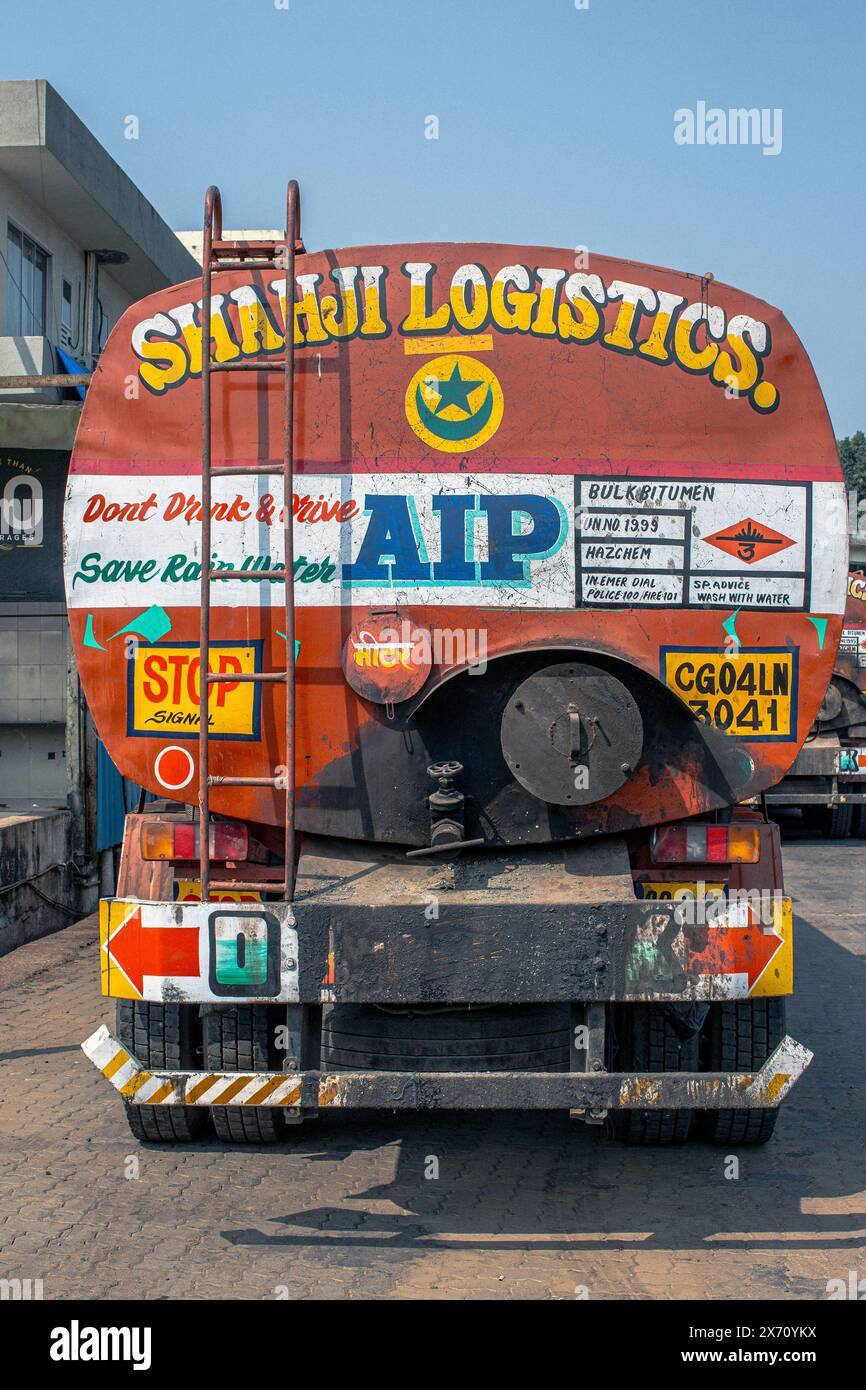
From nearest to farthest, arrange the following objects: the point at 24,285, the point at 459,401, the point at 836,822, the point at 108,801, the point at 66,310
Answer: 1. the point at 459,401
2. the point at 108,801
3. the point at 24,285
4. the point at 66,310
5. the point at 836,822

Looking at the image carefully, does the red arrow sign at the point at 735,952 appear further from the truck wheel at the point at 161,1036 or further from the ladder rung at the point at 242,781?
the truck wheel at the point at 161,1036

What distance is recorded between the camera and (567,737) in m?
4.23

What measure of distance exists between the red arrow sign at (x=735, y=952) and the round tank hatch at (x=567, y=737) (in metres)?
0.60

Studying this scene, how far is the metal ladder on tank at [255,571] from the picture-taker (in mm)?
4227

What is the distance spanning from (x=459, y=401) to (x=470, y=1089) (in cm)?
231

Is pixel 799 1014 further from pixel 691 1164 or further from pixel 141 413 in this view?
pixel 141 413

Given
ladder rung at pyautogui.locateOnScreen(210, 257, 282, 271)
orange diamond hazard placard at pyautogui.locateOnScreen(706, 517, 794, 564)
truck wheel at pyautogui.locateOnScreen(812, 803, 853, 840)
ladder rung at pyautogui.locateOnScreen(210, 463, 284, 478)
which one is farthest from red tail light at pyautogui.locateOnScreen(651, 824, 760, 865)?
truck wheel at pyautogui.locateOnScreen(812, 803, 853, 840)

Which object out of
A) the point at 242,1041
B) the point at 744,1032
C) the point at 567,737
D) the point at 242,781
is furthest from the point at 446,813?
the point at 744,1032

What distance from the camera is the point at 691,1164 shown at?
496 cm

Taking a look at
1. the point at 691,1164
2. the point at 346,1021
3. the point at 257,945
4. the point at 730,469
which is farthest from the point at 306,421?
the point at 691,1164

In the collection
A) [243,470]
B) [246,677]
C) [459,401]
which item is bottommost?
[246,677]

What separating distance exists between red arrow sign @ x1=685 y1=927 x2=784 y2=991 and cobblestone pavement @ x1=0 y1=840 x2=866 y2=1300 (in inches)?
35.3

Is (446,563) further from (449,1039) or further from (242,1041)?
(242,1041)

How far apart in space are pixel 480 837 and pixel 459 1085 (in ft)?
2.75
